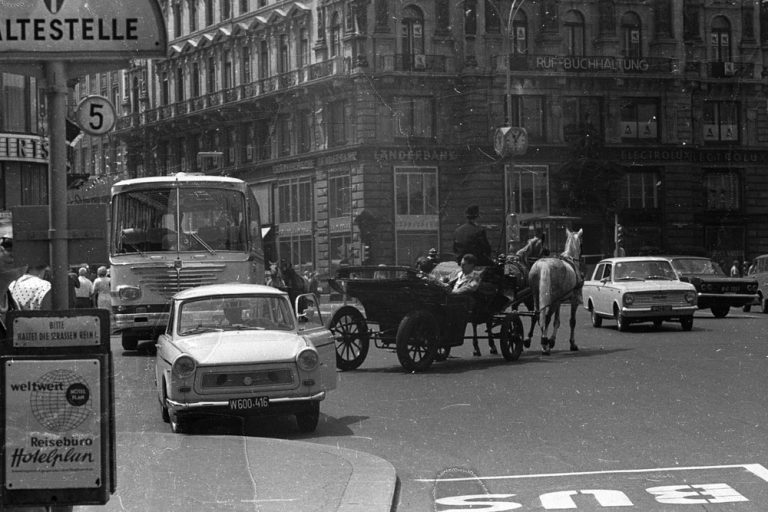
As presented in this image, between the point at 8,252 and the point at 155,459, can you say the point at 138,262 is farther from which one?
the point at 8,252

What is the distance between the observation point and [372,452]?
1144 cm

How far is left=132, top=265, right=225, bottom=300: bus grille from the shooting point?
23812mm

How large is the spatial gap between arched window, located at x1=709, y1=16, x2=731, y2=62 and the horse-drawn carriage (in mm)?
43377

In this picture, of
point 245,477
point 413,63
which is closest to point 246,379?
point 245,477

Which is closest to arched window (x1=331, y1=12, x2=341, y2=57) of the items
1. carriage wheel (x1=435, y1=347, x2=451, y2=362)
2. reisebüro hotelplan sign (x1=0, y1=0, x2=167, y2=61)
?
carriage wheel (x1=435, y1=347, x2=451, y2=362)

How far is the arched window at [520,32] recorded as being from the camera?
56.1m

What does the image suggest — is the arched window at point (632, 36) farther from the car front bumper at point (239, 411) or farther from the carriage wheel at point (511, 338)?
the car front bumper at point (239, 411)

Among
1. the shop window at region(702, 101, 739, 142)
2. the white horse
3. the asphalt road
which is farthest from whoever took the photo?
the shop window at region(702, 101, 739, 142)

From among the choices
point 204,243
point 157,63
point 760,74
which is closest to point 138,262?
point 204,243

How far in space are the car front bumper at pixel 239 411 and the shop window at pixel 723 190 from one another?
49.8 metres

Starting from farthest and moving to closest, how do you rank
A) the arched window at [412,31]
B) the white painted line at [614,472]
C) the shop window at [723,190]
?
the shop window at [723,190]
the arched window at [412,31]
the white painted line at [614,472]

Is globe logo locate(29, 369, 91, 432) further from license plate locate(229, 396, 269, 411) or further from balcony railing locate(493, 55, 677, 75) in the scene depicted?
balcony railing locate(493, 55, 677, 75)

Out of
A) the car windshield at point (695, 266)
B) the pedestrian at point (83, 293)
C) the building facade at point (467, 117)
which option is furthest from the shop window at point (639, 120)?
the pedestrian at point (83, 293)

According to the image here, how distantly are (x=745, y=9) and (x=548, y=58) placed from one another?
10.9m
